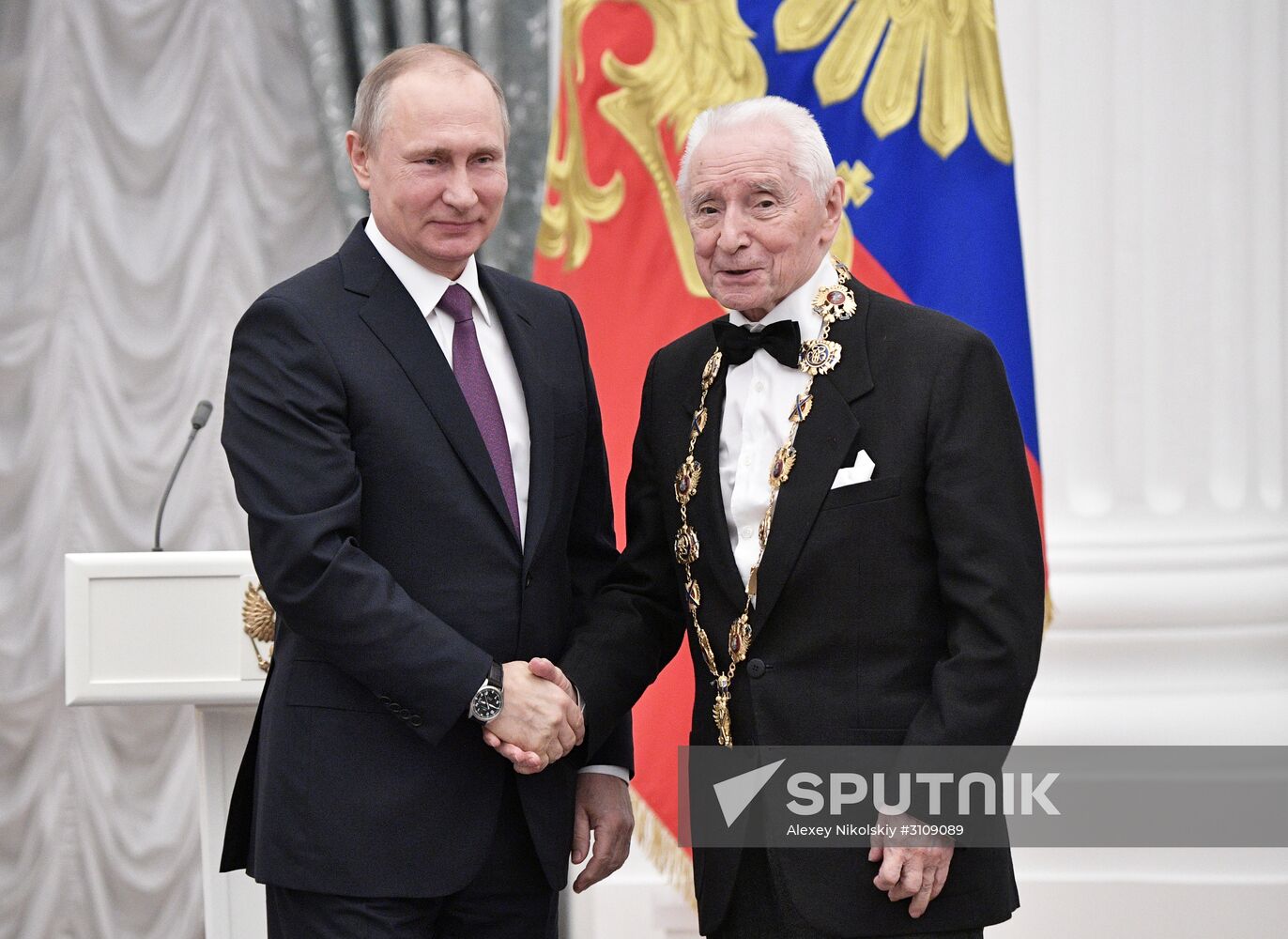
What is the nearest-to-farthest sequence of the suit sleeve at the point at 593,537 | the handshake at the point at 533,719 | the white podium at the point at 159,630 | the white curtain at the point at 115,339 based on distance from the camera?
the handshake at the point at 533,719, the suit sleeve at the point at 593,537, the white podium at the point at 159,630, the white curtain at the point at 115,339

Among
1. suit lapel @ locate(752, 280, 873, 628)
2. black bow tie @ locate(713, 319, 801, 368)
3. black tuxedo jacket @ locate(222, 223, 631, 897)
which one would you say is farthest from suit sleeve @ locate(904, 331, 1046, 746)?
black tuxedo jacket @ locate(222, 223, 631, 897)

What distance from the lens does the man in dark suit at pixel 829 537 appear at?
5.56 ft

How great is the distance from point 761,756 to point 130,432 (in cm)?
257

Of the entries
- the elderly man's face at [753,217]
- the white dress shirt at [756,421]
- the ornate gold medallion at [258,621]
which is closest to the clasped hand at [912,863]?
the white dress shirt at [756,421]

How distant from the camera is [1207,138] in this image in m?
3.29

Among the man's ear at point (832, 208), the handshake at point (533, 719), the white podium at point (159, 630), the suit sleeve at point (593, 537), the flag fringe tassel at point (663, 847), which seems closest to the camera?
the handshake at point (533, 719)

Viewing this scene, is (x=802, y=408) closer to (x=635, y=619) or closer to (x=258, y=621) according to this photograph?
(x=635, y=619)

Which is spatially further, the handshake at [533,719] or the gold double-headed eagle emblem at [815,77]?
the gold double-headed eagle emblem at [815,77]

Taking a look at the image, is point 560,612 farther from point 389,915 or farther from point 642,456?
point 389,915

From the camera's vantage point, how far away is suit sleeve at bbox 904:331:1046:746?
1668 mm

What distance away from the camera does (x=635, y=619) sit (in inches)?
78.6

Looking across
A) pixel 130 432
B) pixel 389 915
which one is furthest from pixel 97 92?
pixel 389 915

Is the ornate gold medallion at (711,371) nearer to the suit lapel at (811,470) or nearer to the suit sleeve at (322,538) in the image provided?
the suit lapel at (811,470)

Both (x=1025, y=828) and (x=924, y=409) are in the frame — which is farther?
(x=1025, y=828)
